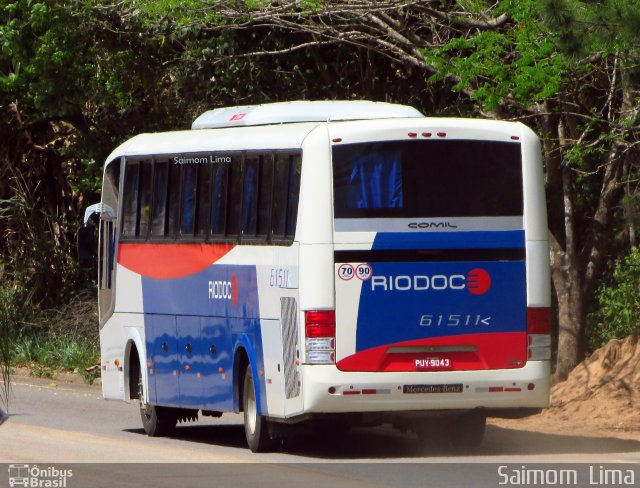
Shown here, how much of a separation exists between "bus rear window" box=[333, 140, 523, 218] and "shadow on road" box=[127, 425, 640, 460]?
235 cm

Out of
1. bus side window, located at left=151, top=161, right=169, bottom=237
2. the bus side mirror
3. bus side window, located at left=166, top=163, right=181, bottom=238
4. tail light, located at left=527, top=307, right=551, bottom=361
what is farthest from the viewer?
the bus side mirror

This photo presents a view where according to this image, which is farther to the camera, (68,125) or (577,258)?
(68,125)

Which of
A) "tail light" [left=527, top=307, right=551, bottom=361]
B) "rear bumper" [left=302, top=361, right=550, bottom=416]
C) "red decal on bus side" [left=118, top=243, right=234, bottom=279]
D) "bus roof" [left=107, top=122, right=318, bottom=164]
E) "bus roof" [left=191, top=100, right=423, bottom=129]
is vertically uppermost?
"bus roof" [left=191, top=100, right=423, bottom=129]

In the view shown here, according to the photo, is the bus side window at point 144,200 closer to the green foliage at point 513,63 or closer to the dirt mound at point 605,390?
the green foliage at point 513,63

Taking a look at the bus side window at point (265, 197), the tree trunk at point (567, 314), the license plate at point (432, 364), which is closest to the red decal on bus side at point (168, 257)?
the bus side window at point (265, 197)

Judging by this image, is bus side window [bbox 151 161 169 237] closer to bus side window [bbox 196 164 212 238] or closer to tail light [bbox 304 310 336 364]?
bus side window [bbox 196 164 212 238]

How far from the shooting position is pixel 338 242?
13242 mm

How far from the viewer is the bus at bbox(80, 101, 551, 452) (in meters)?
13.2

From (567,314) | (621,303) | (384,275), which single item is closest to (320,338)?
(384,275)

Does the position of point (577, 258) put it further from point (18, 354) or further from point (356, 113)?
point (18, 354)

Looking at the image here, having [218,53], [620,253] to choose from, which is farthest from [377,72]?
[620,253]

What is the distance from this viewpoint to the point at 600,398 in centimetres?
1723

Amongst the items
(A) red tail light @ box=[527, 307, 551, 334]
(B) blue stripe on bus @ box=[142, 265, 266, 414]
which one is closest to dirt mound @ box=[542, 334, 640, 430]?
(A) red tail light @ box=[527, 307, 551, 334]

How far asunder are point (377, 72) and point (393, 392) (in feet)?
36.3
